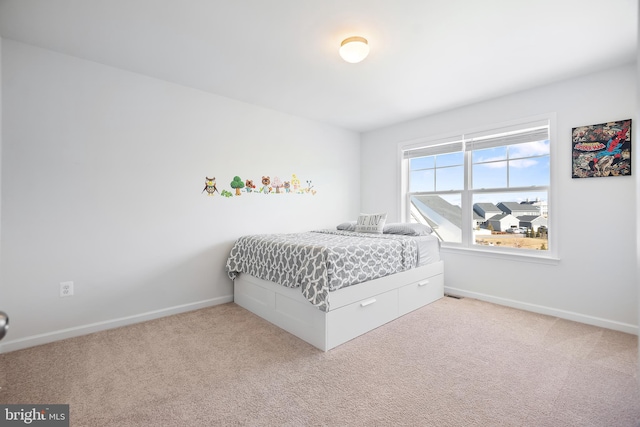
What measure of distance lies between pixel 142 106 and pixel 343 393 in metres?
2.93

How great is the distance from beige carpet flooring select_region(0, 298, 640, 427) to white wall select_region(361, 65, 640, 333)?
Result: 12.7 inches

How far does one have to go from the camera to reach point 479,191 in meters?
3.56

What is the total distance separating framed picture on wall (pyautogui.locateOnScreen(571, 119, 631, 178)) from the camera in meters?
2.55

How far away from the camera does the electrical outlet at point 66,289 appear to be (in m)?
2.44

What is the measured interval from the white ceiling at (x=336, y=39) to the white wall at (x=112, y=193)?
0.90 ft

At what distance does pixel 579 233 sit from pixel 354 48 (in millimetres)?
2674

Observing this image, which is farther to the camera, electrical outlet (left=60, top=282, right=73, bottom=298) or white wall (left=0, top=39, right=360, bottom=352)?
electrical outlet (left=60, top=282, right=73, bottom=298)

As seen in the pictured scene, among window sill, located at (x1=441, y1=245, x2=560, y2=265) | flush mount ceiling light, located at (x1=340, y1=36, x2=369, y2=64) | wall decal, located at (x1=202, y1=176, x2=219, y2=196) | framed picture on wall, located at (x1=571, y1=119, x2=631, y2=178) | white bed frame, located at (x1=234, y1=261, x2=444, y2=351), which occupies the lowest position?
white bed frame, located at (x1=234, y1=261, x2=444, y2=351)

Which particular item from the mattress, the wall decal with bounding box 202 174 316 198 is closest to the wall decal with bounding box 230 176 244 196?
the wall decal with bounding box 202 174 316 198

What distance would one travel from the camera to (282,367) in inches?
79.5

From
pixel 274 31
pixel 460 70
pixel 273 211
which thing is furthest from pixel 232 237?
pixel 460 70

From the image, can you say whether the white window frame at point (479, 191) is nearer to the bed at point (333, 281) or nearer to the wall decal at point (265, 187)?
the bed at point (333, 281)

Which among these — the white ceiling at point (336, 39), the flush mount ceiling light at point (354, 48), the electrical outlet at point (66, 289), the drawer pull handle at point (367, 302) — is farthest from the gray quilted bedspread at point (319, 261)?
the white ceiling at point (336, 39)

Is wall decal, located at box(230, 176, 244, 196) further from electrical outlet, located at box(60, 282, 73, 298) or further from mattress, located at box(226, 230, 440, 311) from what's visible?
electrical outlet, located at box(60, 282, 73, 298)
